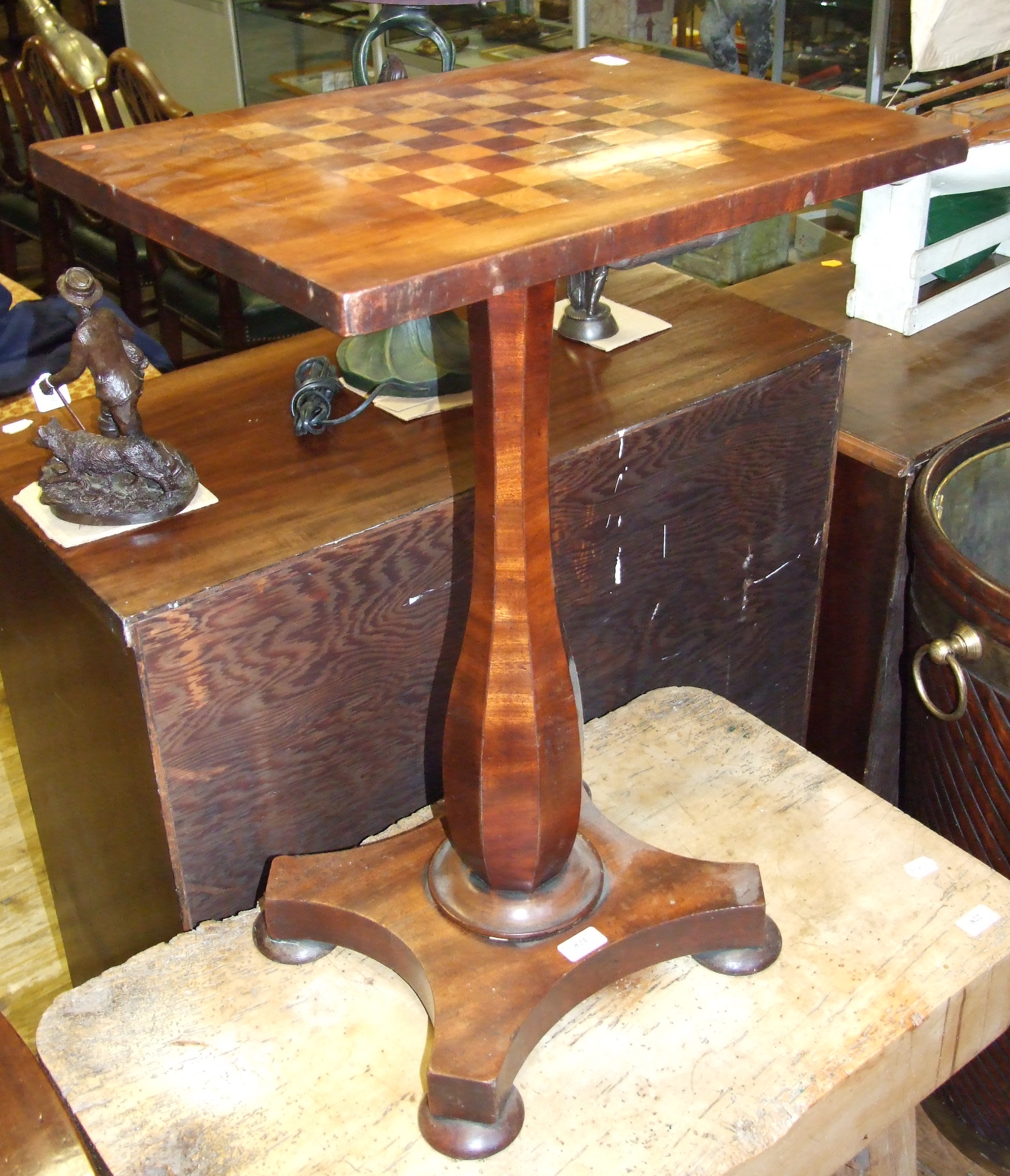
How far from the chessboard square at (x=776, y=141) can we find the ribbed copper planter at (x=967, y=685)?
0.52 metres

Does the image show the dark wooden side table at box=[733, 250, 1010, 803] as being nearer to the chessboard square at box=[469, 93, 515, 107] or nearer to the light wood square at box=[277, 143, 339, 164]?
the chessboard square at box=[469, 93, 515, 107]

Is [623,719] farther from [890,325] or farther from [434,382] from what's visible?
[890,325]

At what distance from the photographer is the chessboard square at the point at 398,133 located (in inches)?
35.1

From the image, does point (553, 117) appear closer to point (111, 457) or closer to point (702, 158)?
point (702, 158)

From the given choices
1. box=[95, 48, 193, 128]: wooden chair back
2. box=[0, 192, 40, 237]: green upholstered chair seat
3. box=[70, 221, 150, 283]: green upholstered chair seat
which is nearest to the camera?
box=[95, 48, 193, 128]: wooden chair back

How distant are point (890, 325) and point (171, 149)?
1.19 metres

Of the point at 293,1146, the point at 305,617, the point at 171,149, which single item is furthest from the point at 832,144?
the point at 293,1146

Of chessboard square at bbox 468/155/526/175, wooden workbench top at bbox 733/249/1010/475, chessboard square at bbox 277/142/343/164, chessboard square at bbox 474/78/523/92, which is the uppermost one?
chessboard square at bbox 474/78/523/92

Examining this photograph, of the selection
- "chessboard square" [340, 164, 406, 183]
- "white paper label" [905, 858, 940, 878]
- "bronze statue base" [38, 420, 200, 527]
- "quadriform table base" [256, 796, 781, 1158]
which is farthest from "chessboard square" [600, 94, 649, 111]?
"white paper label" [905, 858, 940, 878]

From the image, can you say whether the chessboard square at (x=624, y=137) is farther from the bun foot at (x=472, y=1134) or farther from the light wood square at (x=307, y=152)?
the bun foot at (x=472, y=1134)

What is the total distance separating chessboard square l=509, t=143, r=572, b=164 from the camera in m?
0.84

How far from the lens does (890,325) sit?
1.79m

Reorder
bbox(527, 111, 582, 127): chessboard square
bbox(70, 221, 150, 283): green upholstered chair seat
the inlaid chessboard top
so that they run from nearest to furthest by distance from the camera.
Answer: the inlaid chessboard top → bbox(527, 111, 582, 127): chessboard square → bbox(70, 221, 150, 283): green upholstered chair seat

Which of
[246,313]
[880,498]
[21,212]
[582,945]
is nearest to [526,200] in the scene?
[582,945]
